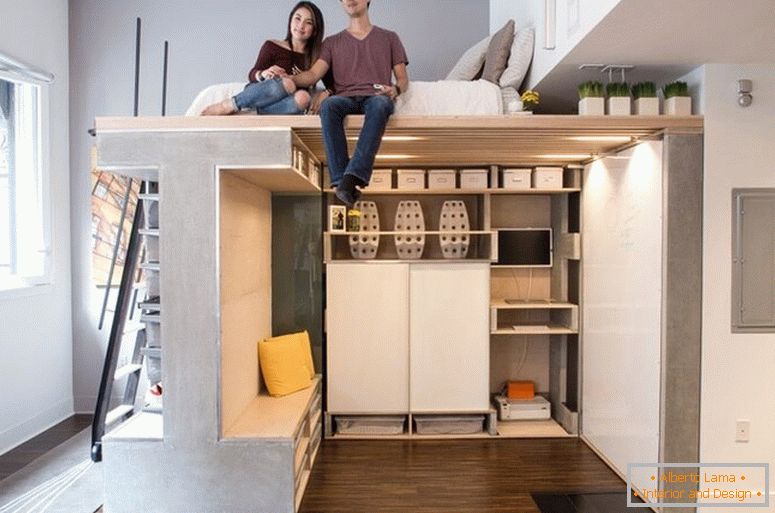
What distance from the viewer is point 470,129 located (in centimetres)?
319

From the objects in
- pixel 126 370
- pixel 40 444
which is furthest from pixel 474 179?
pixel 40 444

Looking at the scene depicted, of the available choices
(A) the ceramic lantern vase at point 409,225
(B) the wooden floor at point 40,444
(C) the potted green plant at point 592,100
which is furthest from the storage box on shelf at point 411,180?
(B) the wooden floor at point 40,444

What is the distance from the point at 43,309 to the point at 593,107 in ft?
13.9

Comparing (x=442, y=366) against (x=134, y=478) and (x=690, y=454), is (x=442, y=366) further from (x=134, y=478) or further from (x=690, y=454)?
(x=134, y=478)

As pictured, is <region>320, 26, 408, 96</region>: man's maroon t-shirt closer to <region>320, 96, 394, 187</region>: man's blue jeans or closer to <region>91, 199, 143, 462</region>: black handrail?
<region>320, 96, 394, 187</region>: man's blue jeans

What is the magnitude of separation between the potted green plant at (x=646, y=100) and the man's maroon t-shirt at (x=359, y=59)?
137cm

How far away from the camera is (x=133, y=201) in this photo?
16.0 feet

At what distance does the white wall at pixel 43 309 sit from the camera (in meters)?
4.06

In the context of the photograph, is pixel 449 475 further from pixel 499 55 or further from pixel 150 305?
pixel 499 55

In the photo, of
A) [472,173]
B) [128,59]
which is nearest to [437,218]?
[472,173]

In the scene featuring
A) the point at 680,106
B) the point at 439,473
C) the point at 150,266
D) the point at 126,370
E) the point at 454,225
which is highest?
the point at 680,106

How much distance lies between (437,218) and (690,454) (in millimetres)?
2595

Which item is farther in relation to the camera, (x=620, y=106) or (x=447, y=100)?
(x=447, y=100)

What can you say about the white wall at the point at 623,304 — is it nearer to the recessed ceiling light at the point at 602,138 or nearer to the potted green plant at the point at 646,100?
the recessed ceiling light at the point at 602,138
